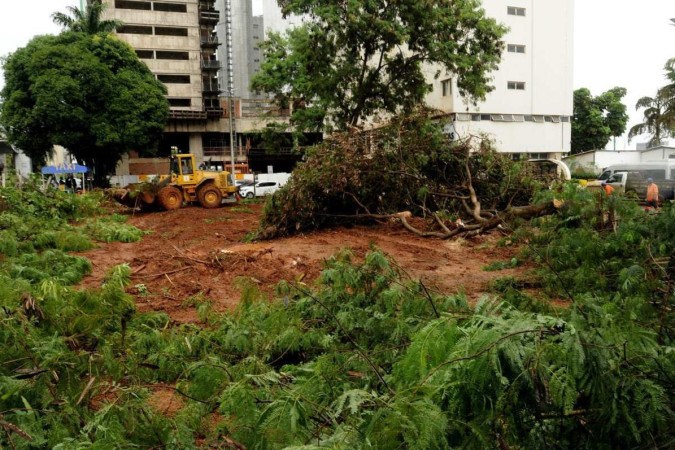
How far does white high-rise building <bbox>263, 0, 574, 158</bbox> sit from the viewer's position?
3334cm

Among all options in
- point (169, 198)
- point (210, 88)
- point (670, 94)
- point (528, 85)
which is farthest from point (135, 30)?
point (670, 94)

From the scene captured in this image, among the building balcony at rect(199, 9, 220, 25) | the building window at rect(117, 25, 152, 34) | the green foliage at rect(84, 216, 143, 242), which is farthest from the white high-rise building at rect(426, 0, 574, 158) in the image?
the building window at rect(117, 25, 152, 34)

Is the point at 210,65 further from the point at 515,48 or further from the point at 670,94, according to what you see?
the point at 670,94

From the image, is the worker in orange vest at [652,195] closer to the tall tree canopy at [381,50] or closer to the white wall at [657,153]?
the tall tree canopy at [381,50]

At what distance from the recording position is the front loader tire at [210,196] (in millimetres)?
21234

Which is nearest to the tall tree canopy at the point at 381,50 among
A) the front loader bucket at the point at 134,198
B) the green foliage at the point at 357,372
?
the front loader bucket at the point at 134,198

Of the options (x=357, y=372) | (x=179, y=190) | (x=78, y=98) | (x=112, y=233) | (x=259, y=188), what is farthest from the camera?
(x=259, y=188)

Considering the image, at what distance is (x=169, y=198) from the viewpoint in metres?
20.2

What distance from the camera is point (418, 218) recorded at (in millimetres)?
13977

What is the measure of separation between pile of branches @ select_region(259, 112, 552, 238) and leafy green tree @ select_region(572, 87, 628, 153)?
1394 inches

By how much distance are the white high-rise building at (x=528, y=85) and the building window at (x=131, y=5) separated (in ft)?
57.1

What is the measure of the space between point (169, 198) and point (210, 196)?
1716 mm

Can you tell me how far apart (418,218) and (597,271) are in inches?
293

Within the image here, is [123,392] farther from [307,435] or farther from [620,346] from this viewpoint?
[620,346]
